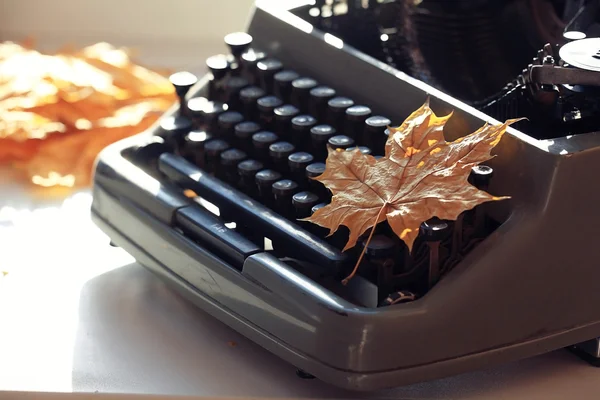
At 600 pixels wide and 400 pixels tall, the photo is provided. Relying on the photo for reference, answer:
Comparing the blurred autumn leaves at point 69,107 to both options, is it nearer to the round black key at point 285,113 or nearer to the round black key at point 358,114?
the round black key at point 285,113

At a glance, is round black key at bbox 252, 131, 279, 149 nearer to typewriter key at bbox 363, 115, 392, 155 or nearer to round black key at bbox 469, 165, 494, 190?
typewriter key at bbox 363, 115, 392, 155

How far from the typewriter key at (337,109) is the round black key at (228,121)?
0.14 meters

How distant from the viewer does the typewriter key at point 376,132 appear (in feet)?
3.76

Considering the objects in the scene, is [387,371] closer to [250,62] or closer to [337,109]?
[337,109]

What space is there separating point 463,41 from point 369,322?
1.66ft

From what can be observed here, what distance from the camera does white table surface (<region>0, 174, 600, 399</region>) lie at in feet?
3.52

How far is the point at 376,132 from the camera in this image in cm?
115

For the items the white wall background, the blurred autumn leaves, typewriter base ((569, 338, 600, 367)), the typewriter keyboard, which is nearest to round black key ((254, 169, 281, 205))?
the typewriter keyboard

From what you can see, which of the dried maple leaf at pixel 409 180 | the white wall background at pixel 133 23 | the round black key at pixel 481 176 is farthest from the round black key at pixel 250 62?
the white wall background at pixel 133 23

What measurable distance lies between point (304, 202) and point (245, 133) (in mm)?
202

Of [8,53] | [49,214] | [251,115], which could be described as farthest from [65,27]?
[251,115]

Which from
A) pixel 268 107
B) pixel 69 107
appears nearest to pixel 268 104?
pixel 268 107

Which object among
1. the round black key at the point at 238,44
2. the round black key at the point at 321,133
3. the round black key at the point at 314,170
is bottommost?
the round black key at the point at 314,170

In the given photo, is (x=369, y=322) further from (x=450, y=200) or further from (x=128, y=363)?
(x=128, y=363)
